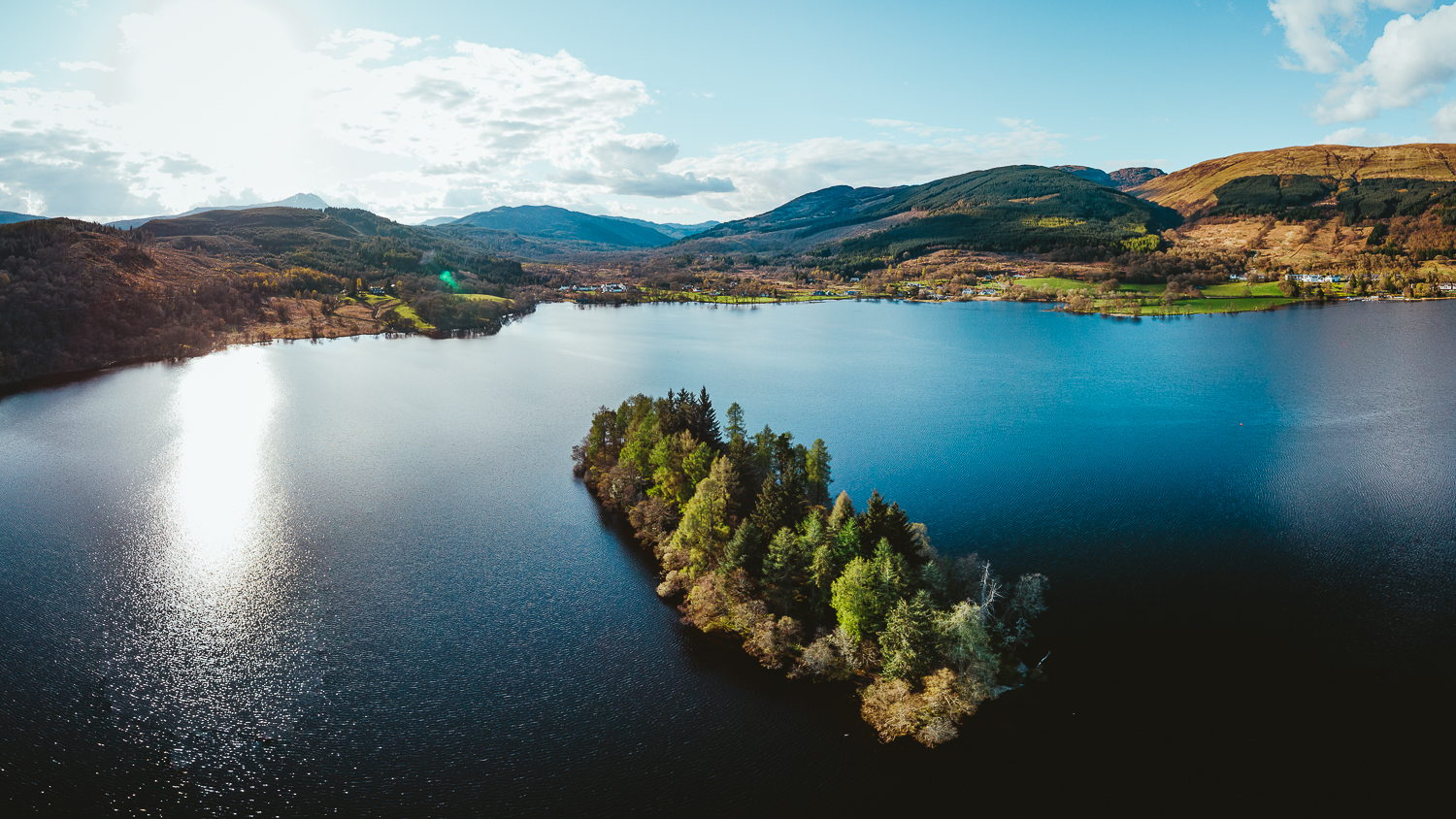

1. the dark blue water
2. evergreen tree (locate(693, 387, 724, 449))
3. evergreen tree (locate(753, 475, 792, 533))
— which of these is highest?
evergreen tree (locate(693, 387, 724, 449))

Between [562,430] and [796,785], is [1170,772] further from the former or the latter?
[562,430]

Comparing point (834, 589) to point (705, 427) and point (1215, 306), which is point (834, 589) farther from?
point (1215, 306)

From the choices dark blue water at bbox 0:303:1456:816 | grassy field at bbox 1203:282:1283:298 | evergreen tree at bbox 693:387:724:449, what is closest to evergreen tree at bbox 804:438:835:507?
evergreen tree at bbox 693:387:724:449

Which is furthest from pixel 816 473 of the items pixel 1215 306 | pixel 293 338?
pixel 1215 306

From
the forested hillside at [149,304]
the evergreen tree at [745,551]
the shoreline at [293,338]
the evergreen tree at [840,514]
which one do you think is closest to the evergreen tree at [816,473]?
the evergreen tree at [745,551]

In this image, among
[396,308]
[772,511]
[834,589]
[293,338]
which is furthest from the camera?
[396,308]

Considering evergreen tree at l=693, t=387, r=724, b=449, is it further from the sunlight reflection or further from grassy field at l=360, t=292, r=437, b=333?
grassy field at l=360, t=292, r=437, b=333

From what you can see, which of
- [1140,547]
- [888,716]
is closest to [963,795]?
[888,716]

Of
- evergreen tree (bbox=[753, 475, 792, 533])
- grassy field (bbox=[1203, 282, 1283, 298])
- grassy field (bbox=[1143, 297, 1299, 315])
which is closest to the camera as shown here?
evergreen tree (bbox=[753, 475, 792, 533])
